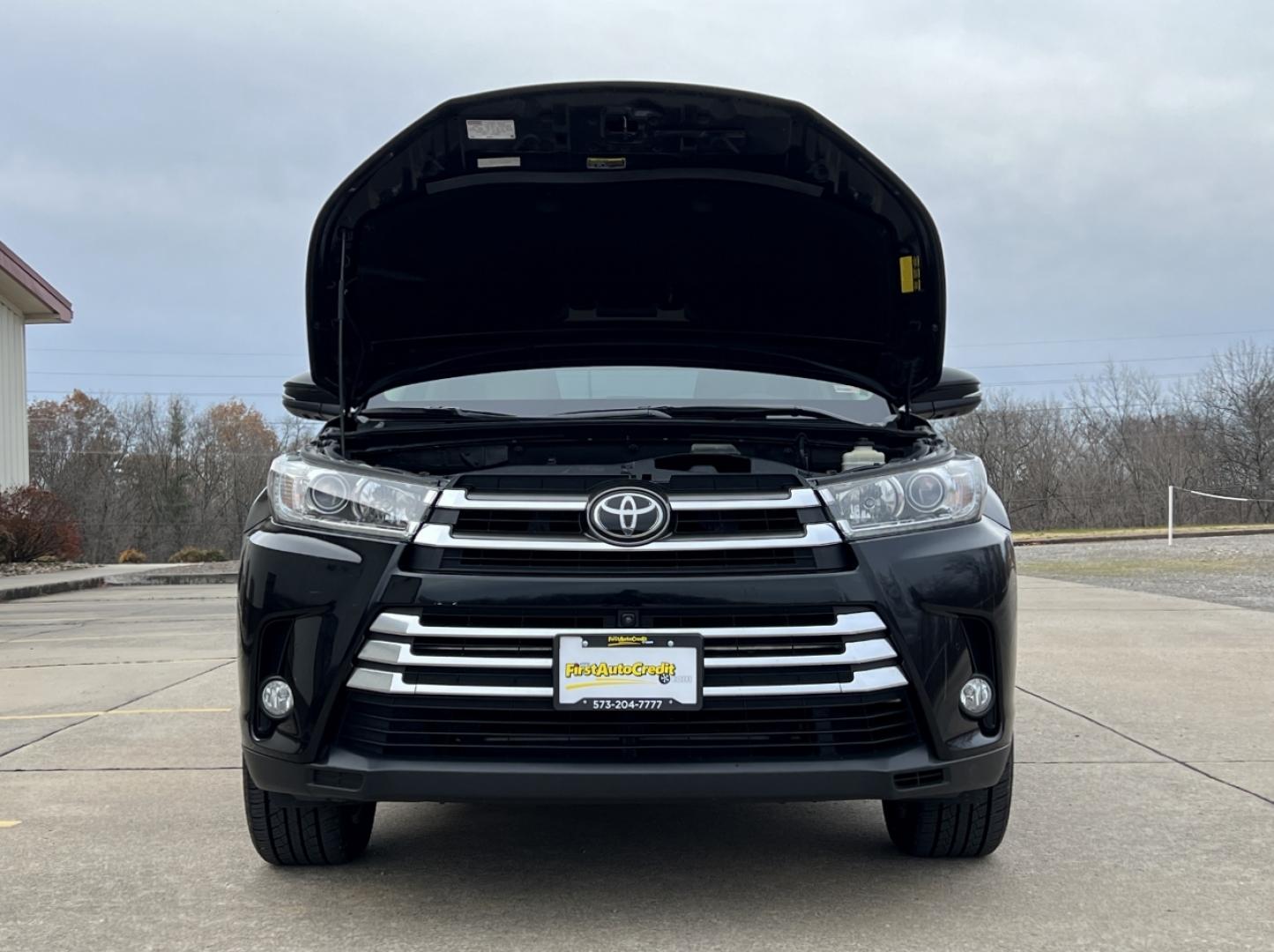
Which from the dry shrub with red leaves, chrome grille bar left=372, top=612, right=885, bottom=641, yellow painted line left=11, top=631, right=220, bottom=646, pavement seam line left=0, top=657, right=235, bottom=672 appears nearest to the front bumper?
chrome grille bar left=372, top=612, right=885, bottom=641

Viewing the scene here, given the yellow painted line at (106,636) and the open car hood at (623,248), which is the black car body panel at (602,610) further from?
the yellow painted line at (106,636)

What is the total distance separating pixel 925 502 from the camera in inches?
105

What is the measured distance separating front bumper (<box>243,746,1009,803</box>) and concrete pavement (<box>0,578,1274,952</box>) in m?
0.35

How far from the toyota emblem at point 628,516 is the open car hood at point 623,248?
1.07 meters

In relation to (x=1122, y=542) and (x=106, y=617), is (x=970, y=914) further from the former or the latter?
(x=1122, y=542)

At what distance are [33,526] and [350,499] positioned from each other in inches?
760

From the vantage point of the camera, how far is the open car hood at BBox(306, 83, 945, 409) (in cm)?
308

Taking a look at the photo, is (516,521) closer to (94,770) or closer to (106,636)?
(94,770)

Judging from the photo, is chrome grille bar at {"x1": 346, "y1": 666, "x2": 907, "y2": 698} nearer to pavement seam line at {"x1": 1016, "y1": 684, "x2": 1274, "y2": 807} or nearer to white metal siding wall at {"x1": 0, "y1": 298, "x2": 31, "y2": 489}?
pavement seam line at {"x1": 1016, "y1": 684, "x2": 1274, "y2": 807}

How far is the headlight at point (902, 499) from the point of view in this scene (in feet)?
8.44

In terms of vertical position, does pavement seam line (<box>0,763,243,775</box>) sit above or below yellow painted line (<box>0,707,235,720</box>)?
above

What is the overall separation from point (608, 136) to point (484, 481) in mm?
1147

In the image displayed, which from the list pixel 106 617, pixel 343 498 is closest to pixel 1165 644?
pixel 343 498

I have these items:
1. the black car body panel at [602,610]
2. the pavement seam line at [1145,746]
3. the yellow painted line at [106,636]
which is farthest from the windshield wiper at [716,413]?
the yellow painted line at [106,636]
